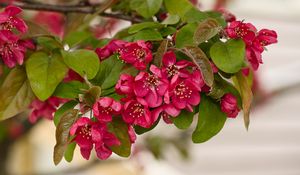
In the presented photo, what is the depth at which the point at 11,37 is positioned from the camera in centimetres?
55

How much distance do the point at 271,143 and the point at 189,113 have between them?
3.54 meters

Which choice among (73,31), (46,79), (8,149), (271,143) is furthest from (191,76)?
(271,143)

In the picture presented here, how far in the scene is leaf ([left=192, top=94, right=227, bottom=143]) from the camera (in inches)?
21.1

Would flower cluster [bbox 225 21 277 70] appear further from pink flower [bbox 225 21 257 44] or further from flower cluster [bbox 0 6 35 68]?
flower cluster [bbox 0 6 35 68]

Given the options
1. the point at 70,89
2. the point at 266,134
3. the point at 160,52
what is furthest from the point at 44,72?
the point at 266,134

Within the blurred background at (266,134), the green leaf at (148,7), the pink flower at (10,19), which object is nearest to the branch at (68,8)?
the green leaf at (148,7)

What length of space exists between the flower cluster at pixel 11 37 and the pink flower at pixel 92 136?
0.40 feet

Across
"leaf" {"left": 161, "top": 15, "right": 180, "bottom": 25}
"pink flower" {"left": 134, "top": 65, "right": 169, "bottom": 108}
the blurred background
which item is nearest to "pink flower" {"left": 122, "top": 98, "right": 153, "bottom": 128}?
"pink flower" {"left": 134, "top": 65, "right": 169, "bottom": 108}

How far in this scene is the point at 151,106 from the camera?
506 millimetres

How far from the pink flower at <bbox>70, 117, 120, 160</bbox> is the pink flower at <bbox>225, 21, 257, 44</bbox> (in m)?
0.16

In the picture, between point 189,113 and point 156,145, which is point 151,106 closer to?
point 189,113

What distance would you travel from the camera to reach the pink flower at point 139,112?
497 millimetres

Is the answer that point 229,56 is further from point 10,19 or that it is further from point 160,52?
point 10,19

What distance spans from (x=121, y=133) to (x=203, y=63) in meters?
0.11
